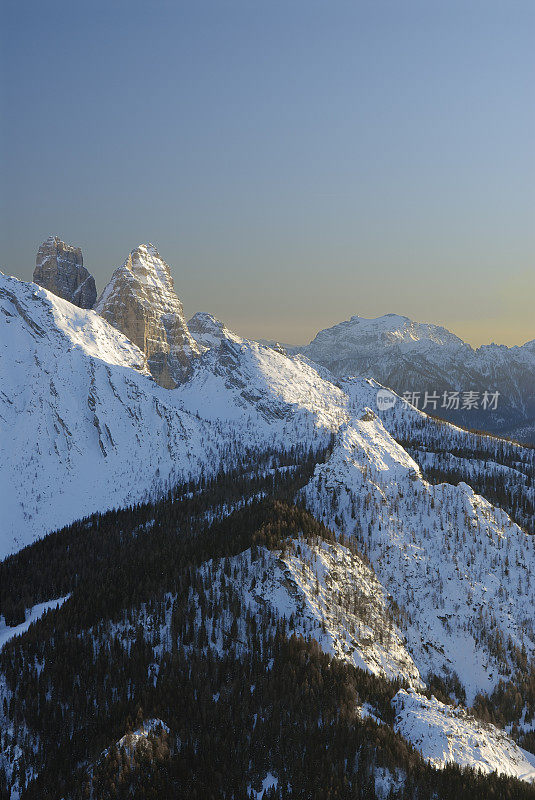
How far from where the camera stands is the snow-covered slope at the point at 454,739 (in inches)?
2776

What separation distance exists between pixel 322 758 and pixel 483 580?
8093 cm

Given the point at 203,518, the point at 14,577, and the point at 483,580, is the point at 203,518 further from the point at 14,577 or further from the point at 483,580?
the point at 483,580

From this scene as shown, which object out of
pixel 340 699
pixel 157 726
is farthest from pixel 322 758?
pixel 157 726

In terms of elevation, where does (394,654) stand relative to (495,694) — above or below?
above

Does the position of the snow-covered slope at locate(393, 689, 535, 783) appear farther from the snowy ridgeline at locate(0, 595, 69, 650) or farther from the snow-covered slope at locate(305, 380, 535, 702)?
the snowy ridgeline at locate(0, 595, 69, 650)

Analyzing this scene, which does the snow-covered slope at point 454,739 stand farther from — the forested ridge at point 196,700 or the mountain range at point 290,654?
the forested ridge at point 196,700

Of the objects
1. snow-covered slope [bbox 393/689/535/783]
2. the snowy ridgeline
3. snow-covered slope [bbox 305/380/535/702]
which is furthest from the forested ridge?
snow-covered slope [bbox 305/380/535/702]

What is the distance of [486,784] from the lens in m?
66.8

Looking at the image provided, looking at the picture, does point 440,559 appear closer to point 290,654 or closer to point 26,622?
point 290,654

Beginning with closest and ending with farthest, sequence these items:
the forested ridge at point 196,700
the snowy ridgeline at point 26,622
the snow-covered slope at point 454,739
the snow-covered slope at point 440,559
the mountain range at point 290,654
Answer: the forested ridge at point 196,700, the mountain range at point 290,654, the snow-covered slope at point 454,739, the snowy ridgeline at point 26,622, the snow-covered slope at point 440,559

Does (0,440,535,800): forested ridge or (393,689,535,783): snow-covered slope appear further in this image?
(393,689,535,783): snow-covered slope

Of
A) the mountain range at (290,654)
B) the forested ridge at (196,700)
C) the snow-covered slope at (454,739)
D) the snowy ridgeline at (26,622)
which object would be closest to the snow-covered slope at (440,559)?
the mountain range at (290,654)

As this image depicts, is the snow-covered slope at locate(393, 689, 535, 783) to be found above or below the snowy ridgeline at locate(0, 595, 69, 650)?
above

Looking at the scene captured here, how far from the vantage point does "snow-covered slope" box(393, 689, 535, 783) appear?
2776 inches
